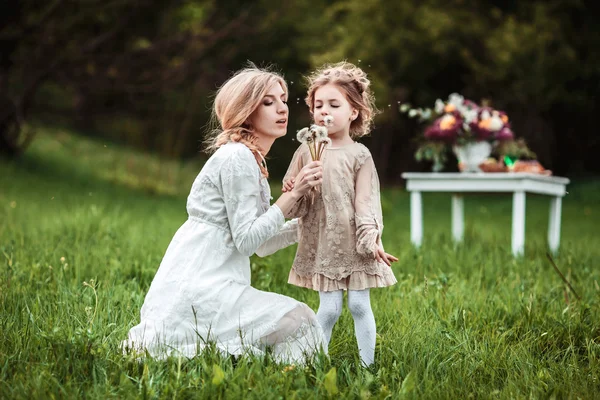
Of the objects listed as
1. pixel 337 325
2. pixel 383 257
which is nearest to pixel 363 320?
pixel 383 257

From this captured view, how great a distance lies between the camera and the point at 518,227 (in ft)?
20.7

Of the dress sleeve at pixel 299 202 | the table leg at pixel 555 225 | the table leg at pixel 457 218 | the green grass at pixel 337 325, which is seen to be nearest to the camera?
the green grass at pixel 337 325

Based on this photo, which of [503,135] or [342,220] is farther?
[503,135]

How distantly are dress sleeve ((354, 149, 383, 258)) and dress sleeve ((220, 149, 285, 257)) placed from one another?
0.35 meters

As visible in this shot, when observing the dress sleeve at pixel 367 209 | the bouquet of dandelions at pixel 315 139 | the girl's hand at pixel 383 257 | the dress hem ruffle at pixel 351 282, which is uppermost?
the bouquet of dandelions at pixel 315 139

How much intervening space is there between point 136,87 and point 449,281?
1096cm

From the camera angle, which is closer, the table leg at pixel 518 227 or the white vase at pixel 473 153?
the table leg at pixel 518 227

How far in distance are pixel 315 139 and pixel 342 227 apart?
1.39 feet

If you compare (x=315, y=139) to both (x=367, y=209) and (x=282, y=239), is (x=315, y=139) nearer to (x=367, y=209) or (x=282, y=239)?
(x=367, y=209)

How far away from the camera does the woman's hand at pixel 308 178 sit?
9.87ft

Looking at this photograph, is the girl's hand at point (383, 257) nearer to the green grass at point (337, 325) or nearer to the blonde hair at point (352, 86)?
the green grass at point (337, 325)

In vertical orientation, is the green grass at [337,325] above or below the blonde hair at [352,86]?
below

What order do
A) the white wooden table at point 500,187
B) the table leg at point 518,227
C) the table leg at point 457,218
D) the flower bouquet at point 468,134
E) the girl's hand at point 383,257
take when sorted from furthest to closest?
the table leg at point 457,218
the flower bouquet at point 468,134
the white wooden table at point 500,187
the table leg at point 518,227
the girl's hand at point 383,257

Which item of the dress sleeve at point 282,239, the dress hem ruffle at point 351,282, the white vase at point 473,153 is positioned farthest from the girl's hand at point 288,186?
the white vase at point 473,153
